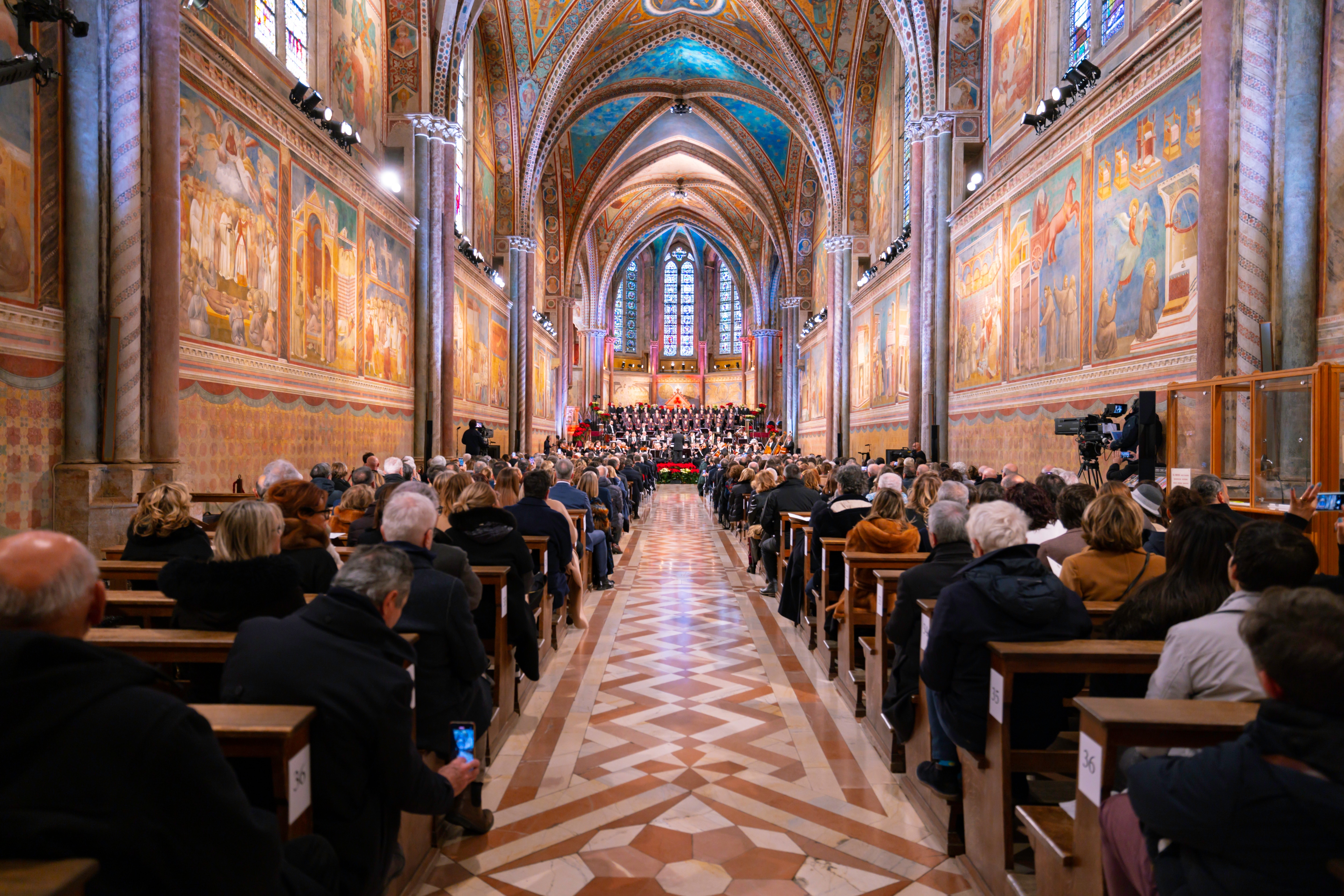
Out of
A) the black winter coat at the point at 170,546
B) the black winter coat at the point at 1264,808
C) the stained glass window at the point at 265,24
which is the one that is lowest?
the black winter coat at the point at 1264,808

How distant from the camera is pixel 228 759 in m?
2.12

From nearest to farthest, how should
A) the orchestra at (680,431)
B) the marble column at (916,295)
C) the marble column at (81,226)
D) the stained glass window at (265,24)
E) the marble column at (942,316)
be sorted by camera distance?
1. the marble column at (81,226)
2. the stained glass window at (265,24)
3. the marble column at (942,316)
4. the marble column at (916,295)
5. the orchestra at (680,431)

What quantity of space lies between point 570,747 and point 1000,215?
1137cm

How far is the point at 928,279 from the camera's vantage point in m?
15.1

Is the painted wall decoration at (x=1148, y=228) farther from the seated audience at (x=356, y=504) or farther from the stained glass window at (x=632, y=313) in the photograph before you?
the stained glass window at (x=632, y=313)

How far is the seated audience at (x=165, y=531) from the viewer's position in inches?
149

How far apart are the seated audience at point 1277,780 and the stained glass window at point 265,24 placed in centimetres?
1136

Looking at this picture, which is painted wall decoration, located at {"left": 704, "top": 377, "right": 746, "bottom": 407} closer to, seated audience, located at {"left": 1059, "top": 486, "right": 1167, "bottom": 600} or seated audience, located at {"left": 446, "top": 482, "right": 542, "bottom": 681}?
seated audience, located at {"left": 446, "top": 482, "right": 542, "bottom": 681}

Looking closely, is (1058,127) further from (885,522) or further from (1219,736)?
(1219,736)

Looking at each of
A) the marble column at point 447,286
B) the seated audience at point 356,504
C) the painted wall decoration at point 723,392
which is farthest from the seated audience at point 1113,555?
the painted wall decoration at point 723,392

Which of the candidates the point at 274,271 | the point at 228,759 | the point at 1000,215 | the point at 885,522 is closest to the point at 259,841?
the point at 228,759

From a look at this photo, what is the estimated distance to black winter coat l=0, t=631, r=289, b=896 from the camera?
4.13ft

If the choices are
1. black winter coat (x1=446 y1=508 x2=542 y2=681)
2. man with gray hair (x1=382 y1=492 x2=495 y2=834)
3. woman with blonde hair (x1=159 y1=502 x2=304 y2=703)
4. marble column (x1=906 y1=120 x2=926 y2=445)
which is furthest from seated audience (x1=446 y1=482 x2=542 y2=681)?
marble column (x1=906 y1=120 x2=926 y2=445)

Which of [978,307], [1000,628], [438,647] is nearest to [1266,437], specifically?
[1000,628]
